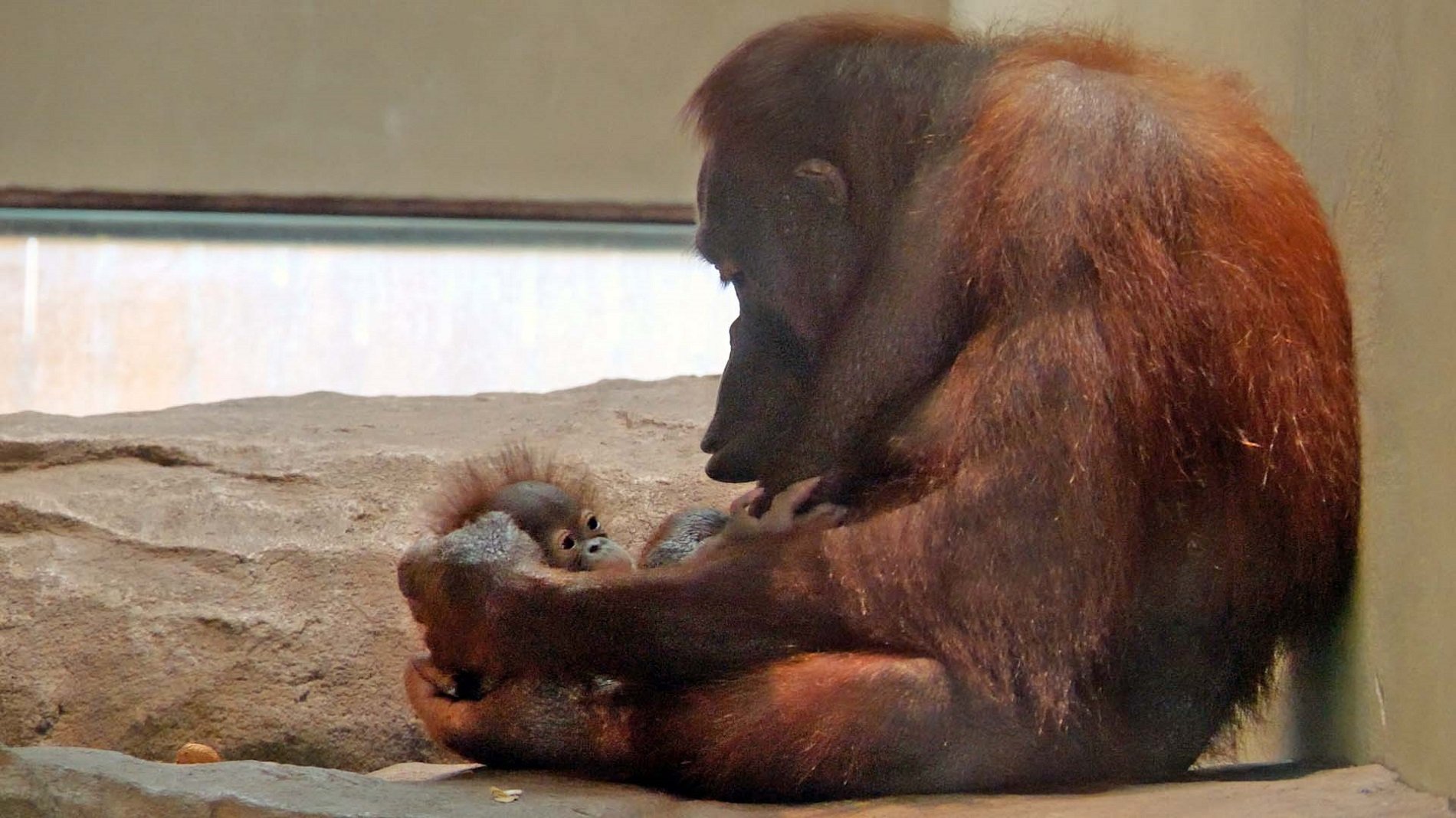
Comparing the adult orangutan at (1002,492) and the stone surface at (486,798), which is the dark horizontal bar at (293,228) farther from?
the stone surface at (486,798)

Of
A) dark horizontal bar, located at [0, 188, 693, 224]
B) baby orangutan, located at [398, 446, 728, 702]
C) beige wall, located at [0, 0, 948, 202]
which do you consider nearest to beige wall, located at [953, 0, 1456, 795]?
baby orangutan, located at [398, 446, 728, 702]

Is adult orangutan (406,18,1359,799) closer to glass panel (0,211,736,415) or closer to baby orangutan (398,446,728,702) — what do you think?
baby orangutan (398,446,728,702)

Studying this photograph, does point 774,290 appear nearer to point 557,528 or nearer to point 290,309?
point 557,528

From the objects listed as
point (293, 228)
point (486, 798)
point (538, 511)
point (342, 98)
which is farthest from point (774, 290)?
point (293, 228)

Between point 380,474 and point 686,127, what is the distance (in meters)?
1.36

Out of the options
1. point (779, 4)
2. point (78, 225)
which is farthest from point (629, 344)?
point (78, 225)

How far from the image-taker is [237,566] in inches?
134

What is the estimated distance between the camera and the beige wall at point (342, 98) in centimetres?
510

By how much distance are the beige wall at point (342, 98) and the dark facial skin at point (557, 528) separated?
2477 millimetres

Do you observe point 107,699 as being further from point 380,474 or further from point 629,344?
point 629,344

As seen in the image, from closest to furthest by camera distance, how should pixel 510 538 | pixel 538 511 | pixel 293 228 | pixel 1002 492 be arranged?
pixel 1002 492 → pixel 510 538 → pixel 538 511 → pixel 293 228

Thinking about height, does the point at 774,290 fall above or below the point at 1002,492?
Answer: above

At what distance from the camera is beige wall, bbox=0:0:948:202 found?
510 cm

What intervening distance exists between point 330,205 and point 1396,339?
3.99 m
